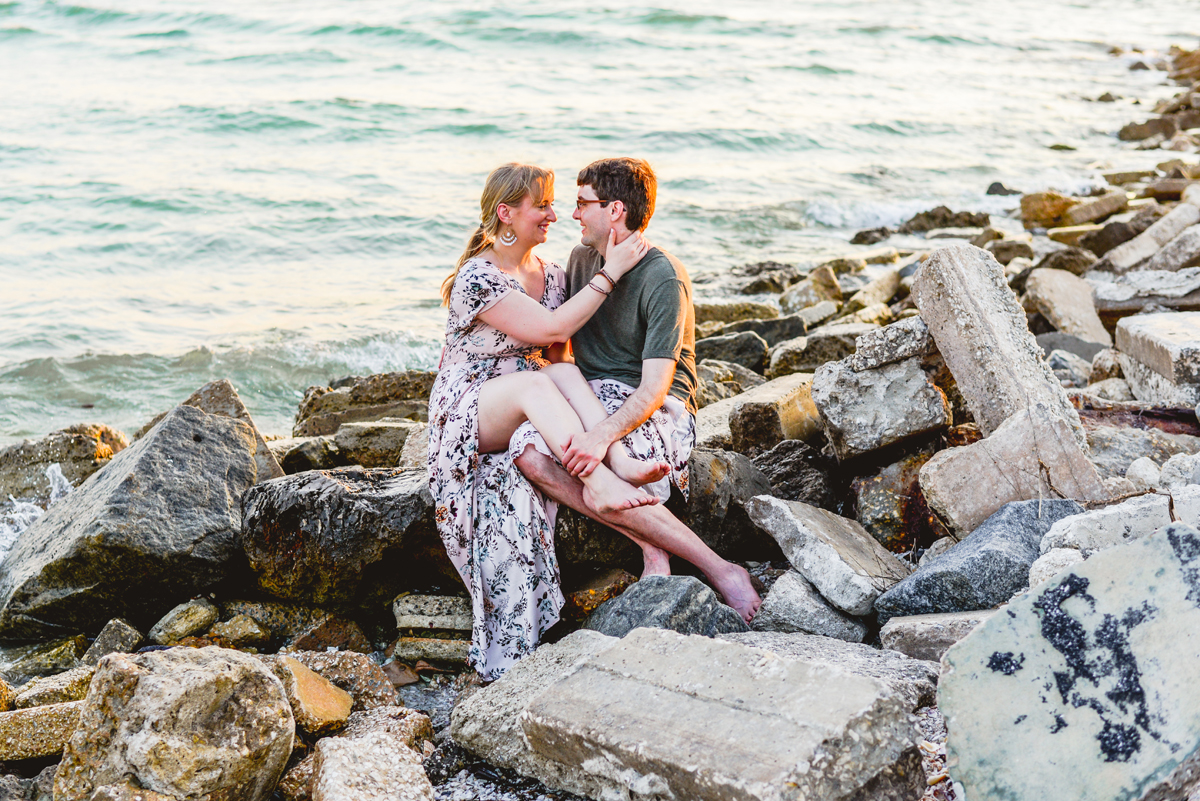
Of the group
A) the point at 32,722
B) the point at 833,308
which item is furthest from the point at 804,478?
the point at 833,308

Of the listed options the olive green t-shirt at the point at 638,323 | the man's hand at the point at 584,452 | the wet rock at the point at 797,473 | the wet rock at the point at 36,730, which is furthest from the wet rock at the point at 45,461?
the wet rock at the point at 797,473

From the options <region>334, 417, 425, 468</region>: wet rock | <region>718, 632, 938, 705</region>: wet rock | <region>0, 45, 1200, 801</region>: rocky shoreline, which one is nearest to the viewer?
<region>0, 45, 1200, 801</region>: rocky shoreline

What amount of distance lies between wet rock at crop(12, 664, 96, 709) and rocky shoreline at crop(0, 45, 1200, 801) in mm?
29

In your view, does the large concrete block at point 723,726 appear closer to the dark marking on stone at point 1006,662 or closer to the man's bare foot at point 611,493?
the dark marking on stone at point 1006,662

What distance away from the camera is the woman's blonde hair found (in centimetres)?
408

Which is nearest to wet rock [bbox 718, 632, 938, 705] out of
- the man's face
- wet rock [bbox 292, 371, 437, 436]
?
the man's face

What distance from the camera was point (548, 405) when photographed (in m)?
3.88

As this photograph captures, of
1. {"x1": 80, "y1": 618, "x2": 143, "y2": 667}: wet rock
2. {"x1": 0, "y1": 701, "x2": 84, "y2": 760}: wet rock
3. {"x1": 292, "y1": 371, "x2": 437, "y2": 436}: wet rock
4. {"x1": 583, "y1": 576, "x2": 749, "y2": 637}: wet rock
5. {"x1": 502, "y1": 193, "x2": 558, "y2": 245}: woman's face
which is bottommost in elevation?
{"x1": 292, "y1": 371, "x2": 437, "y2": 436}: wet rock

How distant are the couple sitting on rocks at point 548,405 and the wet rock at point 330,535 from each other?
25 cm

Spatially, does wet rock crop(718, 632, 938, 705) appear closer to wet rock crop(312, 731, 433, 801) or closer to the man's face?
wet rock crop(312, 731, 433, 801)

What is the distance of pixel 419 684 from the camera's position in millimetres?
3752

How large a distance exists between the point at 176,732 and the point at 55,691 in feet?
3.78

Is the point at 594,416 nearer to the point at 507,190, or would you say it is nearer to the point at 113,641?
the point at 507,190

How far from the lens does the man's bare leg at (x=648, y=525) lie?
152 inches
